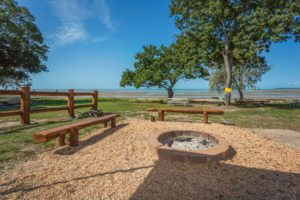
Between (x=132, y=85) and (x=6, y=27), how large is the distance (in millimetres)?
13730

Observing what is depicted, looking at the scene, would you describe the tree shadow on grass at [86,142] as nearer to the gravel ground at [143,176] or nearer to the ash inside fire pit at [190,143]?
the gravel ground at [143,176]

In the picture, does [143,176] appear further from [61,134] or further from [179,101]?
[179,101]

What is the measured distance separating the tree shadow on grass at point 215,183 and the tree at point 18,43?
21.0m

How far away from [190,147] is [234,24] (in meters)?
13.4

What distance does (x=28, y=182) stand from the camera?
2547mm

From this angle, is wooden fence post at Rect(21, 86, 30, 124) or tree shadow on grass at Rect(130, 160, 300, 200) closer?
tree shadow on grass at Rect(130, 160, 300, 200)

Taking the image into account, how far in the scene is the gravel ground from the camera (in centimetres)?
236

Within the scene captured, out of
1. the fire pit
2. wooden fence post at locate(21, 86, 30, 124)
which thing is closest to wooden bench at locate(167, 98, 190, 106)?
the fire pit

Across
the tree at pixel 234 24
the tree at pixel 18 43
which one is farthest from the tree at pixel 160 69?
the tree at pixel 18 43

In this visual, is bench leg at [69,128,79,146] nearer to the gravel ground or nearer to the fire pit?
the gravel ground

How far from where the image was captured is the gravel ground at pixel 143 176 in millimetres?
2359

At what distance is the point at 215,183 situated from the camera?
8.69 ft

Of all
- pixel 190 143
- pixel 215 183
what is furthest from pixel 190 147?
pixel 215 183

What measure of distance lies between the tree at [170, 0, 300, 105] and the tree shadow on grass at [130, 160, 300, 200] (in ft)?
38.5
